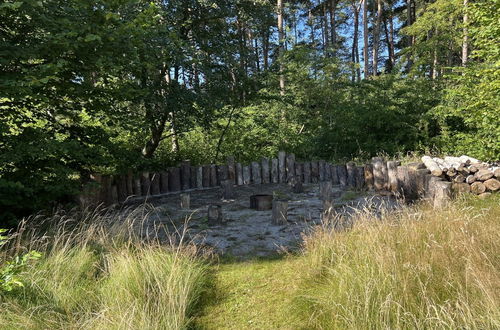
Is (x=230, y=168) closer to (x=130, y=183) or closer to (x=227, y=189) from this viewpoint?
(x=227, y=189)

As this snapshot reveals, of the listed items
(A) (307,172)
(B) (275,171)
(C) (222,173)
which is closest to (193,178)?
(C) (222,173)

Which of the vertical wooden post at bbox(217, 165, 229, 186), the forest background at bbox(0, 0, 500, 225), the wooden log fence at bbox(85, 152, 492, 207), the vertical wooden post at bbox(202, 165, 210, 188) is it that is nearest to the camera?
the forest background at bbox(0, 0, 500, 225)

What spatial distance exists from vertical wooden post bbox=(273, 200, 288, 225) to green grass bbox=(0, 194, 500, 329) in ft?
5.02

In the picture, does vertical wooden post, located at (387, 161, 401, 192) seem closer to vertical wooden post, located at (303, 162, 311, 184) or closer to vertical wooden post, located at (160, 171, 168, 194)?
vertical wooden post, located at (303, 162, 311, 184)

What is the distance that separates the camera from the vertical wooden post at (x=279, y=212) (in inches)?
211

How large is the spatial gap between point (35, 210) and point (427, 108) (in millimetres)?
10808

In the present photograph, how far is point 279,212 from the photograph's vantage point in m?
5.39

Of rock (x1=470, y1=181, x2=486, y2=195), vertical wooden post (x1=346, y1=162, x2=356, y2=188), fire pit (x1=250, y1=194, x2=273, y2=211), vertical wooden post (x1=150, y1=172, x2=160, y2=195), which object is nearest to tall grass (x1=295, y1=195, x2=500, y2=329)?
fire pit (x1=250, y1=194, x2=273, y2=211)

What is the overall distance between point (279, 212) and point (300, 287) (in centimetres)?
213

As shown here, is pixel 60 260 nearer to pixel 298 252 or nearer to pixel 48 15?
pixel 298 252

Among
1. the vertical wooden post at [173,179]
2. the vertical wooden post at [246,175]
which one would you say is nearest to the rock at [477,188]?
the vertical wooden post at [246,175]

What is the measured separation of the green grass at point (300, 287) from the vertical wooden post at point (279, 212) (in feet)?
5.02

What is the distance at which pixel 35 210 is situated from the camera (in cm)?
457

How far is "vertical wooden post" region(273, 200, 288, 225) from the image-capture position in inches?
211
